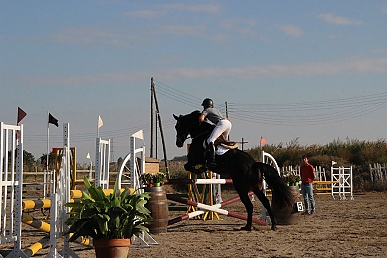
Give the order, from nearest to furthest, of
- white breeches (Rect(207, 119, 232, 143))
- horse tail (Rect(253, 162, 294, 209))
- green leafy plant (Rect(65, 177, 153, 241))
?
green leafy plant (Rect(65, 177, 153, 241)), white breeches (Rect(207, 119, 232, 143)), horse tail (Rect(253, 162, 294, 209))

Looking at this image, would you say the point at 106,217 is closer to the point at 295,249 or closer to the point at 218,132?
the point at 295,249

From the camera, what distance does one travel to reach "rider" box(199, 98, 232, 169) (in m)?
11.2

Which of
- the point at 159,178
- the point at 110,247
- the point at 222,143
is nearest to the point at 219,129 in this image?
the point at 222,143

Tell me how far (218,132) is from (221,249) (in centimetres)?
288

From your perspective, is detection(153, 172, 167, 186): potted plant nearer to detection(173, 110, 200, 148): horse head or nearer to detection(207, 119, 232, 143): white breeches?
detection(207, 119, 232, 143): white breeches

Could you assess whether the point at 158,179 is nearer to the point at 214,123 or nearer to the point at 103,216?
the point at 214,123

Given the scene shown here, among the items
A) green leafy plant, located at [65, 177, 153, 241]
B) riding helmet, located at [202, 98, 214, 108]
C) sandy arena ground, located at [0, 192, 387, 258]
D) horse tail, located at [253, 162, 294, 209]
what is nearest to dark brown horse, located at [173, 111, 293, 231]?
horse tail, located at [253, 162, 294, 209]

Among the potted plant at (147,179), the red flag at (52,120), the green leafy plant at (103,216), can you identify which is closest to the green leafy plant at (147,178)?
the potted plant at (147,179)

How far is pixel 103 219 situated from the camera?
6.37 m

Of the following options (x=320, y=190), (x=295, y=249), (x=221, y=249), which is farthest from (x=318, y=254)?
(x=320, y=190)

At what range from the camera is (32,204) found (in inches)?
275

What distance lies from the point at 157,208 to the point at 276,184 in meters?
2.39

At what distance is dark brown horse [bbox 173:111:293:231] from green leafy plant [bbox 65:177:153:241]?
15.9 feet

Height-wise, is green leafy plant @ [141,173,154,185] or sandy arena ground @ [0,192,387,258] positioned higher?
green leafy plant @ [141,173,154,185]
